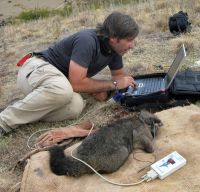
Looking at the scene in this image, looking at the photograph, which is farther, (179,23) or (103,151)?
(179,23)

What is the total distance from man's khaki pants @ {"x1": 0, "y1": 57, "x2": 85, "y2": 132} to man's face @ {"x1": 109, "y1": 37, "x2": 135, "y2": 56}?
64 centimetres

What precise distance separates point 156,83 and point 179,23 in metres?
2.87

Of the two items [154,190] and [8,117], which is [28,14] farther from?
[154,190]

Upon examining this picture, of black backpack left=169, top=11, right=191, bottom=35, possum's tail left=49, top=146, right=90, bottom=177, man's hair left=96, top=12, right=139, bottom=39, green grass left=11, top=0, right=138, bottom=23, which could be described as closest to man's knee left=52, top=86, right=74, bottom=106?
man's hair left=96, top=12, right=139, bottom=39

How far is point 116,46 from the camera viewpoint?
4.61 m

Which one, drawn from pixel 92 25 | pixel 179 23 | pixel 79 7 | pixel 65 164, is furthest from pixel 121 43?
pixel 79 7

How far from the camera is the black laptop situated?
454 cm

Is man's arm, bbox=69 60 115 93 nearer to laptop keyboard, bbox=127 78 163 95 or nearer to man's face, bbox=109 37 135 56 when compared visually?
laptop keyboard, bbox=127 78 163 95

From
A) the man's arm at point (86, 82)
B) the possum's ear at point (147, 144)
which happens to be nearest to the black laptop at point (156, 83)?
the man's arm at point (86, 82)

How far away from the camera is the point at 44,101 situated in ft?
15.1

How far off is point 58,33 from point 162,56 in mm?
3985

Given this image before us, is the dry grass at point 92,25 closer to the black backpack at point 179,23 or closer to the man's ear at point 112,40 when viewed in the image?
the black backpack at point 179,23

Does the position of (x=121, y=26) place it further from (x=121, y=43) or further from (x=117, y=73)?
(x=117, y=73)

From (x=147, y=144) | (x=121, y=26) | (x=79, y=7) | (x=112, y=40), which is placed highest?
(x=121, y=26)
